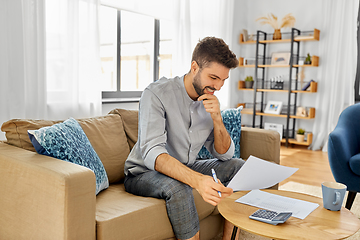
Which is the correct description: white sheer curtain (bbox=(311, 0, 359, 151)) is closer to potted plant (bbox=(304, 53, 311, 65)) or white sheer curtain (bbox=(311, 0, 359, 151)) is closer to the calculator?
potted plant (bbox=(304, 53, 311, 65))

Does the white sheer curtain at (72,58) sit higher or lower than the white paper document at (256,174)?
higher

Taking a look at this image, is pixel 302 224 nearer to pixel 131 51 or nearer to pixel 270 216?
pixel 270 216

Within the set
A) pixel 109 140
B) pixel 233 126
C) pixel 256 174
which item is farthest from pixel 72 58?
pixel 256 174

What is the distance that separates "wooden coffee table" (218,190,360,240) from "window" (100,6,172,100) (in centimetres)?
231

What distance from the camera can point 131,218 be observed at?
130cm

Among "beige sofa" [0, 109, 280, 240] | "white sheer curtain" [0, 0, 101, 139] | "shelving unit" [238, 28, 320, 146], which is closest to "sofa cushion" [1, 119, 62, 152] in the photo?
"beige sofa" [0, 109, 280, 240]

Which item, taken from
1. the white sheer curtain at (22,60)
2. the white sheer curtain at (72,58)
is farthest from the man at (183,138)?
the white sheer curtain at (72,58)

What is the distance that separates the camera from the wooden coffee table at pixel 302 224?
107cm

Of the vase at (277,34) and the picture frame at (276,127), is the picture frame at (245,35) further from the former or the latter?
the picture frame at (276,127)

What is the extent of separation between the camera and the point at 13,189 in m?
1.34

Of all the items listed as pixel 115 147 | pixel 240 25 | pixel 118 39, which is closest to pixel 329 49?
pixel 240 25

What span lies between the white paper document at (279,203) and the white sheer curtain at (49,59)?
167 cm

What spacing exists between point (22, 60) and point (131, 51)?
157 centimetres

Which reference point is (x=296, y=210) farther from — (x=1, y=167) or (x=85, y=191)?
(x=1, y=167)
